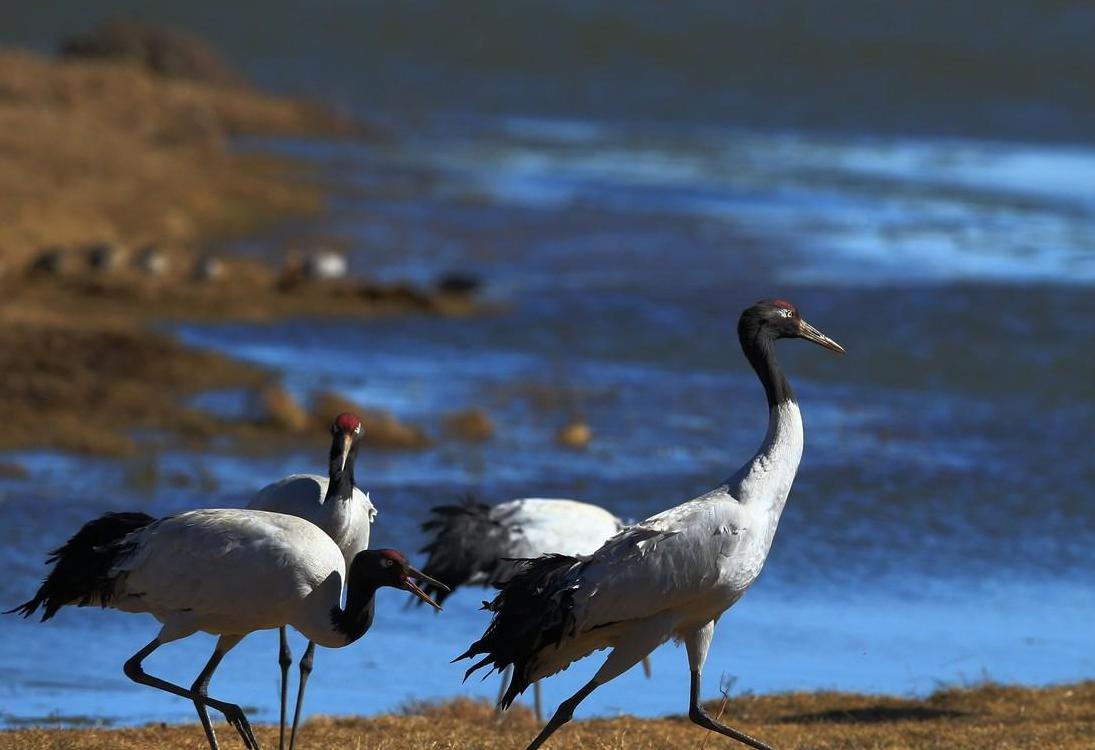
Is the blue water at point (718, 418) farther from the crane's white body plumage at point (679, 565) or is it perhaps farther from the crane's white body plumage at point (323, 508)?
the crane's white body plumage at point (679, 565)

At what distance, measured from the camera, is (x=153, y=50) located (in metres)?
38.5

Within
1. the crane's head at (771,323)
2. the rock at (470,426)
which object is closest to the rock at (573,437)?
the rock at (470,426)

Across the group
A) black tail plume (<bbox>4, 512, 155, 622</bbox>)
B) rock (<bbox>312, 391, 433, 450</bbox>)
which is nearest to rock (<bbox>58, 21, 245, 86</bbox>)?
rock (<bbox>312, 391, 433, 450</bbox>)

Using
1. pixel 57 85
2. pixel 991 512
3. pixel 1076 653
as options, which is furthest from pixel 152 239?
pixel 1076 653

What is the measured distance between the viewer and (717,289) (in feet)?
66.4

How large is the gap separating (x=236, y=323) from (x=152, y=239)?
5.03 metres

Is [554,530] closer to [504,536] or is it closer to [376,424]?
[504,536]

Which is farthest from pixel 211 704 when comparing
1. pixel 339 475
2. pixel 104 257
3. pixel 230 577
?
pixel 104 257

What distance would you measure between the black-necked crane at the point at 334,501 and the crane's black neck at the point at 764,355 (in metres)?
1.53

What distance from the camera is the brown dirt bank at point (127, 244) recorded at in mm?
14312

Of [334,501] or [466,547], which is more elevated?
[334,501]

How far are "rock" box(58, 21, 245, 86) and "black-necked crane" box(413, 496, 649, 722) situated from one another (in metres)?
29.9

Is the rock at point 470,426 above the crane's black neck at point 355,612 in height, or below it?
above

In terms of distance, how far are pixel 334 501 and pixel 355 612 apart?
684mm
